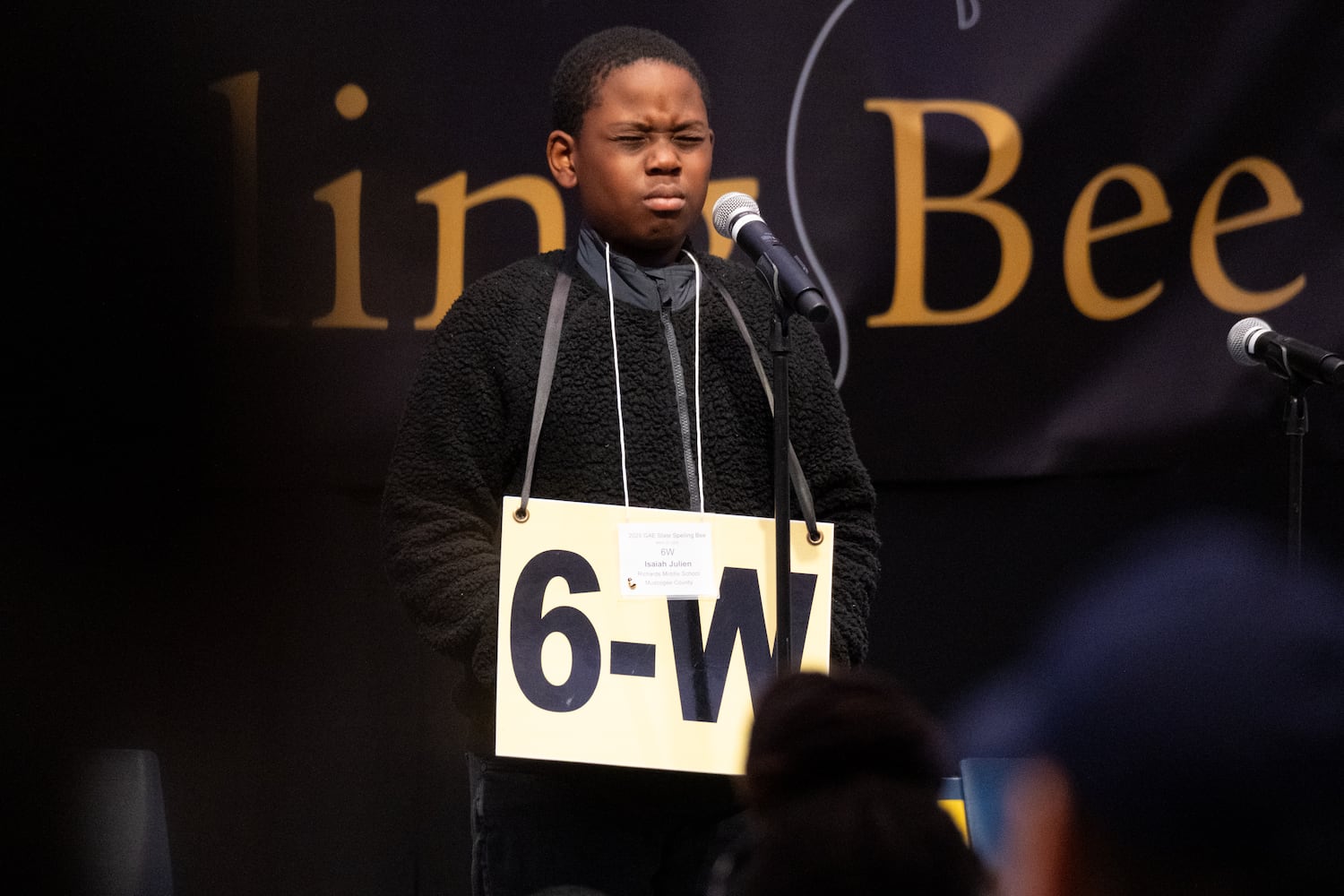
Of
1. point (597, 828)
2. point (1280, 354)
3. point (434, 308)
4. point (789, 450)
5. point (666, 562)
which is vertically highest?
point (434, 308)

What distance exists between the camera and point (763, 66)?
3312mm

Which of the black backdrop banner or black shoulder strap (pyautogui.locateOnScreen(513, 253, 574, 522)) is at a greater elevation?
the black backdrop banner

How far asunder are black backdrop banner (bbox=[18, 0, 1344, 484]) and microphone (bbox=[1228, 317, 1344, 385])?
199 millimetres

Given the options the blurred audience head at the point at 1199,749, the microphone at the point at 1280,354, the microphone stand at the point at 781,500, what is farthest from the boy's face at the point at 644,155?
the microphone at the point at 1280,354

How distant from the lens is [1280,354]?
10.3 feet

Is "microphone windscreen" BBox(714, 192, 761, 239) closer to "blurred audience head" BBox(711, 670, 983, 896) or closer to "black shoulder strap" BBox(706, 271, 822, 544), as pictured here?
"black shoulder strap" BBox(706, 271, 822, 544)

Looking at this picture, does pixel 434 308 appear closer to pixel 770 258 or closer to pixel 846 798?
pixel 770 258

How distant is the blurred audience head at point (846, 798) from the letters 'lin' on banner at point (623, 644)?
2.31 ft

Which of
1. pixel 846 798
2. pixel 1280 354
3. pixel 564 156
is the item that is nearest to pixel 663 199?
pixel 564 156

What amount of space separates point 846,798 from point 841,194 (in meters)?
2.25

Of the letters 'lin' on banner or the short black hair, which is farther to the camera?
the short black hair

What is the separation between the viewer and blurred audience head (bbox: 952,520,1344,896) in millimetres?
1046

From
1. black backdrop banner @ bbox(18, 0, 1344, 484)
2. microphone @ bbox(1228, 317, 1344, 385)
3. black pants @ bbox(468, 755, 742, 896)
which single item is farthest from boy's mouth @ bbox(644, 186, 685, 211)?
microphone @ bbox(1228, 317, 1344, 385)

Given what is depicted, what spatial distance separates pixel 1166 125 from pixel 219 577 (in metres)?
2.20
